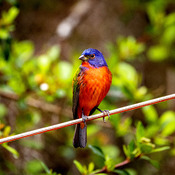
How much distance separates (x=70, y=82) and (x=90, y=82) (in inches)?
31.7

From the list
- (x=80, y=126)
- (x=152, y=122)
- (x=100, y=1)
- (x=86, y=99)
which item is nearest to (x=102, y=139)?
(x=152, y=122)

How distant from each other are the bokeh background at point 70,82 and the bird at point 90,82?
1.14 ft

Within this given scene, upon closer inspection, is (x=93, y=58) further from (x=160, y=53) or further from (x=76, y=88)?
(x=160, y=53)

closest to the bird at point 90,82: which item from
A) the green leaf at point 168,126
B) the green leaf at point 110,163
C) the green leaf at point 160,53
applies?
the green leaf at point 110,163

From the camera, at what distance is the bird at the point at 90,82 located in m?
2.32

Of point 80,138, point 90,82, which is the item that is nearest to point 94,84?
point 90,82

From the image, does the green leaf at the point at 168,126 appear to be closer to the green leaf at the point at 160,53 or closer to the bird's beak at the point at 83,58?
the bird's beak at the point at 83,58

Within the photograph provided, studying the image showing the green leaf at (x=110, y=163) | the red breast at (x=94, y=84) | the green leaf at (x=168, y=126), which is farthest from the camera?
the green leaf at (x=168, y=126)

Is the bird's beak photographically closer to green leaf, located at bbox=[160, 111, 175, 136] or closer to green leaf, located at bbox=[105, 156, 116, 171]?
green leaf, located at bbox=[105, 156, 116, 171]

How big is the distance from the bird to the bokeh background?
346 millimetres

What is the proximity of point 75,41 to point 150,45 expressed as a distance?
4.19 ft

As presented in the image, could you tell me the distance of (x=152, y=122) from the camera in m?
3.13

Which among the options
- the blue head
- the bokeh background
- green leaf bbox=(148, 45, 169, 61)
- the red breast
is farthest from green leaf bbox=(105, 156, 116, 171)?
green leaf bbox=(148, 45, 169, 61)

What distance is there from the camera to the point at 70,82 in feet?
10.3
